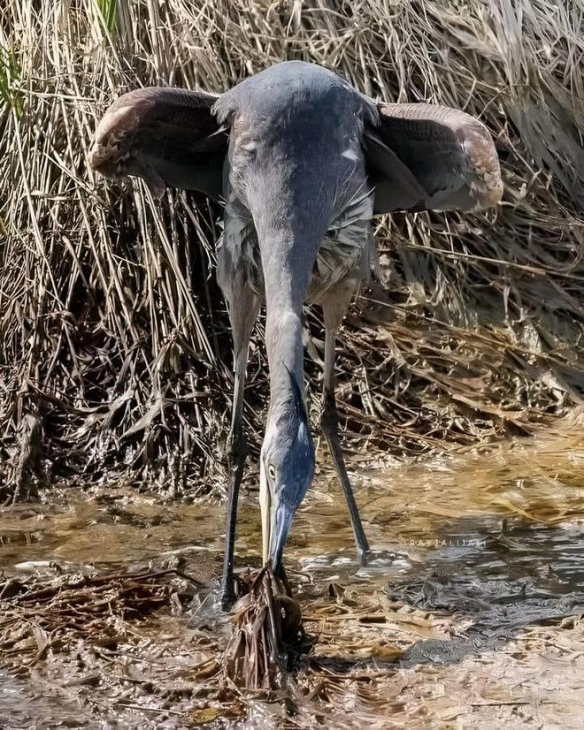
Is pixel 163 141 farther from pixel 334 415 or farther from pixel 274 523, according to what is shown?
pixel 274 523

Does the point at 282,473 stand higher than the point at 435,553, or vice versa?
the point at 282,473

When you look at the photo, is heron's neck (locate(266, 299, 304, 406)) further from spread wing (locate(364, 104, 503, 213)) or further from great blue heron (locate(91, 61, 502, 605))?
spread wing (locate(364, 104, 503, 213))

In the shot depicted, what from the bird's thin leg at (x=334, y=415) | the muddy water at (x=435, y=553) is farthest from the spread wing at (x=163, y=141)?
the muddy water at (x=435, y=553)

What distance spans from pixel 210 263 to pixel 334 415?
1.29m

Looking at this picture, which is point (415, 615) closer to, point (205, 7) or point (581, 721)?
point (581, 721)

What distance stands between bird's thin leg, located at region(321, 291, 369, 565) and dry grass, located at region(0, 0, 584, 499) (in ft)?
2.28

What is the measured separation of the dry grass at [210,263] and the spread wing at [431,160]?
4.34 ft

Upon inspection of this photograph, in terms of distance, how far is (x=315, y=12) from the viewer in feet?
22.0

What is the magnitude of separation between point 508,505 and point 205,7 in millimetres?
3239

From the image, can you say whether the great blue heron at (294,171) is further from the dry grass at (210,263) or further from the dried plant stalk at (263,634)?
the dry grass at (210,263)

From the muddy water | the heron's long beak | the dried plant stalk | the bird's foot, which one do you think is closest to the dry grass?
the muddy water

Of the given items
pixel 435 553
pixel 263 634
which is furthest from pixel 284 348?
pixel 435 553

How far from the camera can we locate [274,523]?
10.9ft

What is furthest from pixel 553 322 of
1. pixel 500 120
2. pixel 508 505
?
pixel 508 505
